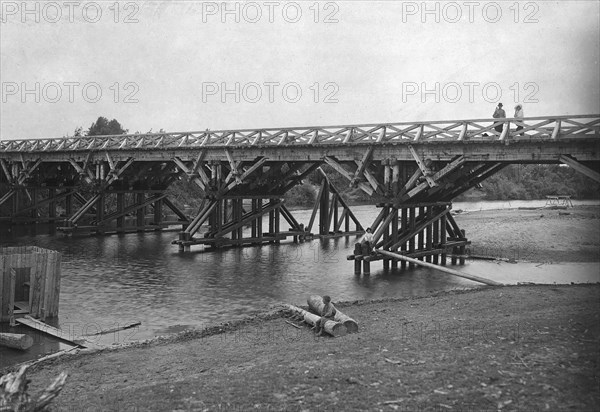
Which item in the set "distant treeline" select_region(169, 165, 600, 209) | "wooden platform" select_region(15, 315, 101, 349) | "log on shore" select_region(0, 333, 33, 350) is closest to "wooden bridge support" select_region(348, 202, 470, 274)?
"wooden platform" select_region(15, 315, 101, 349)

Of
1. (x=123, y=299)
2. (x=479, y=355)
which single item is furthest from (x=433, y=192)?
(x=479, y=355)

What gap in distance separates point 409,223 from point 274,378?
16448 millimetres

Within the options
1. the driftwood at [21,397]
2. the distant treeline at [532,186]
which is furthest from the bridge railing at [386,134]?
the distant treeline at [532,186]

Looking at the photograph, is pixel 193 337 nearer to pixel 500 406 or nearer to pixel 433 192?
pixel 500 406

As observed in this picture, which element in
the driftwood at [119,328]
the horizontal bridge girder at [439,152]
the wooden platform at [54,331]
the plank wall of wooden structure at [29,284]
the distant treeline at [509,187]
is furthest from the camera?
the distant treeline at [509,187]

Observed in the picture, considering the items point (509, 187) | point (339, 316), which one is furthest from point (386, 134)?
point (509, 187)

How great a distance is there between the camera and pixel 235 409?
7.76 metres

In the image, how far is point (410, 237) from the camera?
2395 centimetres

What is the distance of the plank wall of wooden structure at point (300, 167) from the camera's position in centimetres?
2016

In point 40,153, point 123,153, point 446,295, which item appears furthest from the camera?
point 40,153

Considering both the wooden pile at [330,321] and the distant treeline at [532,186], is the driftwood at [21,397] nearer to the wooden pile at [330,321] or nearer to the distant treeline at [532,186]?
the wooden pile at [330,321]

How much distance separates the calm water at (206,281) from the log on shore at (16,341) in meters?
0.19

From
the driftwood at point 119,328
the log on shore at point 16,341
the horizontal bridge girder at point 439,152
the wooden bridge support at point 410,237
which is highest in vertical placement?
the horizontal bridge girder at point 439,152

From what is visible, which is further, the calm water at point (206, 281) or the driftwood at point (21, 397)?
the calm water at point (206, 281)
